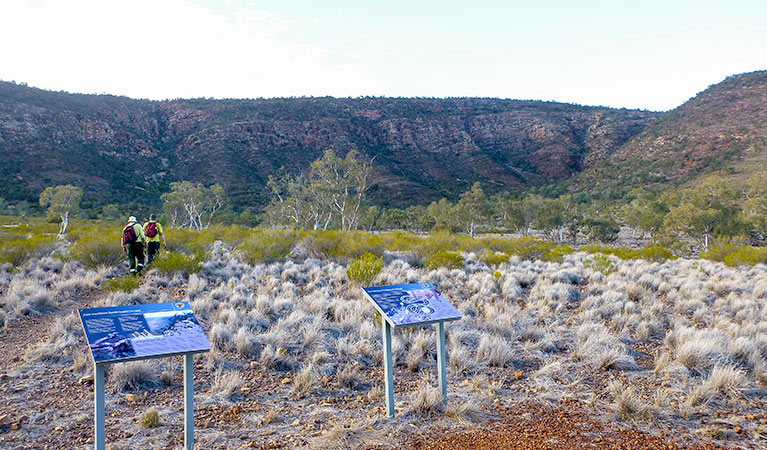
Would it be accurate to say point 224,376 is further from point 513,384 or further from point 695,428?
point 695,428

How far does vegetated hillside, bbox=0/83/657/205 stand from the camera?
52531mm

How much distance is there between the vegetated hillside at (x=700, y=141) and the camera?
49.7m

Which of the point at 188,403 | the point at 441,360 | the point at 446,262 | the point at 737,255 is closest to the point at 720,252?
the point at 737,255

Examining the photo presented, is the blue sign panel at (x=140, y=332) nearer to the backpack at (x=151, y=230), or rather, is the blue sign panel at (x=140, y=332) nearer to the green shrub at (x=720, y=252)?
the backpack at (x=151, y=230)

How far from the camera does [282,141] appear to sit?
67.5 metres

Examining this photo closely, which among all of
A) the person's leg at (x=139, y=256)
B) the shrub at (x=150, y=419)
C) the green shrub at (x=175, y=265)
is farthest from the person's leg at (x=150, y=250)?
the shrub at (x=150, y=419)

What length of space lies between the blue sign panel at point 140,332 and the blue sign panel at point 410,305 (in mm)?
1503

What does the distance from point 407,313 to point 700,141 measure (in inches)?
2576

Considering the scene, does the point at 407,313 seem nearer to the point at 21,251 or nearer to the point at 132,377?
the point at 132,377

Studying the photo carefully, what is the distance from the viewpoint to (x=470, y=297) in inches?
368

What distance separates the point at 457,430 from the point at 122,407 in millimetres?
3121

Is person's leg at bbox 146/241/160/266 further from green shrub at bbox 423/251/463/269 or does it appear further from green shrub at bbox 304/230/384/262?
green shrub at bbox 423/251/463/269

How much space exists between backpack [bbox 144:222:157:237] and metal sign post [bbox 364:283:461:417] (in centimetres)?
948

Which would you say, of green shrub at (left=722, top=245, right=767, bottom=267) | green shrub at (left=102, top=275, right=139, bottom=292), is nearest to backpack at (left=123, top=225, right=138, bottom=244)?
green shrub at (left=102, top=275, right=139, bottom=292)
